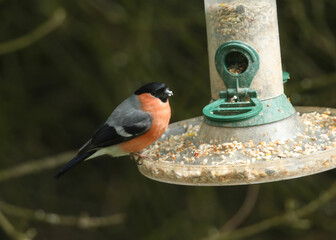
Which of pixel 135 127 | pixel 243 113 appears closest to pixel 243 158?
pixel 243 113

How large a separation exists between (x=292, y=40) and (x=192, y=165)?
11.6ft

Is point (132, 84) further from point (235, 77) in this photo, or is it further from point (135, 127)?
point (235, 77)

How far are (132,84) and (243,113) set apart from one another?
2460 millimetres

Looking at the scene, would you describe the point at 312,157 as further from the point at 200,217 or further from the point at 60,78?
the point at 60,78

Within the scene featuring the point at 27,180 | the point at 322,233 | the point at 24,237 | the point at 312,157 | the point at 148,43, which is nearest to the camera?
the point at 312,157

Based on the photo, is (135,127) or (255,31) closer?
(255,31)

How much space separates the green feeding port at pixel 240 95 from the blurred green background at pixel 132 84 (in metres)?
1.75

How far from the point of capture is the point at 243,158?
3.17 meters

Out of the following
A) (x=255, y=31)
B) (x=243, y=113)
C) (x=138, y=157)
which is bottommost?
(x=138, y=157)

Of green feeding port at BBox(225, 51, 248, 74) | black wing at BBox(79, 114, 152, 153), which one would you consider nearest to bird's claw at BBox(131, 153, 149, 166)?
black wing at BBox(79, 114, 152, 153)

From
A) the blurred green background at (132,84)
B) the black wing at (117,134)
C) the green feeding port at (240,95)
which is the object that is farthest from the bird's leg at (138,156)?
the blurred green background at (132,84)

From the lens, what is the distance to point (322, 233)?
22.8ft

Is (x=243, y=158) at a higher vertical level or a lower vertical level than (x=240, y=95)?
lower

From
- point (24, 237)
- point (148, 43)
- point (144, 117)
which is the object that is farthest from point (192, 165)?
point (148, 43)
